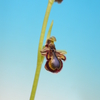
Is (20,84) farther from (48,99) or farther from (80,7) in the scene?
(80,7)

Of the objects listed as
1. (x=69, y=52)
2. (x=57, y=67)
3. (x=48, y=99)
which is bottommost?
(x=48, y=99)

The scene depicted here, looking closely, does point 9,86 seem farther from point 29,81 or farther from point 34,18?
point 34,18

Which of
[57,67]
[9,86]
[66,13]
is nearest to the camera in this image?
[57,67]

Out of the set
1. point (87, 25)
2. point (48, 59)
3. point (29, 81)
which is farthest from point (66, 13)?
point (48, 59)

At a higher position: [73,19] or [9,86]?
[73,19]

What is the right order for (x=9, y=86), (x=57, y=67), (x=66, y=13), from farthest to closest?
1. (x=66, y=13)
2. (x=9, y=86)
3. (x=57, y=67)

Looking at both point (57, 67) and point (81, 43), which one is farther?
point (81, 43)

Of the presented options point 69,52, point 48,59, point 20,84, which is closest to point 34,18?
point 69,52
